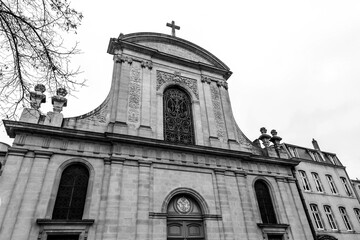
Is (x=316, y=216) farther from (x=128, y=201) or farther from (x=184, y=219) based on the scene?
(x=128, y=201)

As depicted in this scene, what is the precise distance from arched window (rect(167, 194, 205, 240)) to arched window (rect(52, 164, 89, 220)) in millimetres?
3747

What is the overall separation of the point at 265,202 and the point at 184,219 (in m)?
5.10

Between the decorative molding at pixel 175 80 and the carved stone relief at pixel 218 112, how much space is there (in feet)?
4.08

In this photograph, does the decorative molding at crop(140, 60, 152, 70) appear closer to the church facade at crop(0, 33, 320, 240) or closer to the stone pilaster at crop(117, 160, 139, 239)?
the church facade at crop(0, 33, 320, 240)

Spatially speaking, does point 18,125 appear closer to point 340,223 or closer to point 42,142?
point 42,142

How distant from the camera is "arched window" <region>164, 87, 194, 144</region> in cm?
1260

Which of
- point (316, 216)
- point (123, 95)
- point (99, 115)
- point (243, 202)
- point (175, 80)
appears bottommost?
point (243, 202)

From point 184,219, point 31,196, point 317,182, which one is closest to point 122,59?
point 31,196

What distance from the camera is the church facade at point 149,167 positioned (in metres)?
8.63

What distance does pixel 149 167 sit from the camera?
1059 centimetres

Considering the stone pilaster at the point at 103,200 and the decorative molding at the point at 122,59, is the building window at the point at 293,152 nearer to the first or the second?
the decorative molding at the point at 122,59

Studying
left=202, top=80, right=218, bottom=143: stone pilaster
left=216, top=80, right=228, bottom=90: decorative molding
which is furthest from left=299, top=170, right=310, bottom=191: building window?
left=202, top=80, right=218, bottom=143: stone pilaster

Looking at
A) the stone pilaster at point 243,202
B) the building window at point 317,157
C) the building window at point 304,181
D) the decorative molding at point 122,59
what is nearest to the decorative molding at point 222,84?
the decorative molding at point 122,59

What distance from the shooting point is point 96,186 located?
948cm
